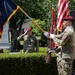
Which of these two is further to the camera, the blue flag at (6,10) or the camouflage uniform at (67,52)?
the blue flag at (6,10)

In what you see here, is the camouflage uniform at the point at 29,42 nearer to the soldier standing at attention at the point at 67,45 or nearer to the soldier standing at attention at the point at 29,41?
the soldier standing at attention at the point at 29,41

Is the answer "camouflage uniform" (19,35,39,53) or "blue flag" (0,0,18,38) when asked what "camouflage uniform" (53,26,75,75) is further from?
"camouflage uniform" (19,35,39,53)

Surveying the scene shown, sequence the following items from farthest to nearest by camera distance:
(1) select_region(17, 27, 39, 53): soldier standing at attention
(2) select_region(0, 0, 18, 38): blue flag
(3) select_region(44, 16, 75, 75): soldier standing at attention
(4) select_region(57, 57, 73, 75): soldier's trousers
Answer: (1) select_region(17, 27, 39, 53): soldier standing at attention, (2) select_region(0, 0, 18, 38): blue flag, (4) select_region(57, 57, 73, 75): soldier's trousers, (3) select_region(44, 16, 75, 75): soldier standing at attention

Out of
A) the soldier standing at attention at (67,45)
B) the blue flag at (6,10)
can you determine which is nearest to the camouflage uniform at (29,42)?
the blue flag at (6,10)

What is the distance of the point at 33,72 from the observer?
10719 mm

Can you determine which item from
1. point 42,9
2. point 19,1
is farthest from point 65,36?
point 42,9

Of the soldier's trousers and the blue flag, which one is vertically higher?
the blue flag

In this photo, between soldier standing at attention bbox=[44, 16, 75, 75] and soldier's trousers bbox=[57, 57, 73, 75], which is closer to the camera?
soldier standing at attention bbox=[44, 16, 75, 75]

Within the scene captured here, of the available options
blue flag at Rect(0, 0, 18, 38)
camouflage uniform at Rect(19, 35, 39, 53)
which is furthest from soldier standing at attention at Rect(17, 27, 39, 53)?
blue flag at Rect(0, 0, 18, 38)

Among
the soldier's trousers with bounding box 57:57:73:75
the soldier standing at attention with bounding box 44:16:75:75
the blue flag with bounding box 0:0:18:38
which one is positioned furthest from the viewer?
the blue flag with bounding box 0:0:18:38

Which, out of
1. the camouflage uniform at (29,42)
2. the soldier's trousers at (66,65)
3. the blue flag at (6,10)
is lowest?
the soldier's trousers at (66,65)

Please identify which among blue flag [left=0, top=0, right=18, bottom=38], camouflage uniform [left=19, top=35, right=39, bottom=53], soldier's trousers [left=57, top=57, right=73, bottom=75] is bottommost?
soldier's trousers [left=57, top=57, right=73, bottom=75]

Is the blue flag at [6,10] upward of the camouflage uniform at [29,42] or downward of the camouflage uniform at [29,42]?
upward

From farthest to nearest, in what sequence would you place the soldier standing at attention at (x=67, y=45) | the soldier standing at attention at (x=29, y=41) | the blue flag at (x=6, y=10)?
1. the soldier standing at attention at (x=29, y=41)
2. the blue flag at (x=6, y=10)
3. the soldier standing at attention at (x=67, y=45)
